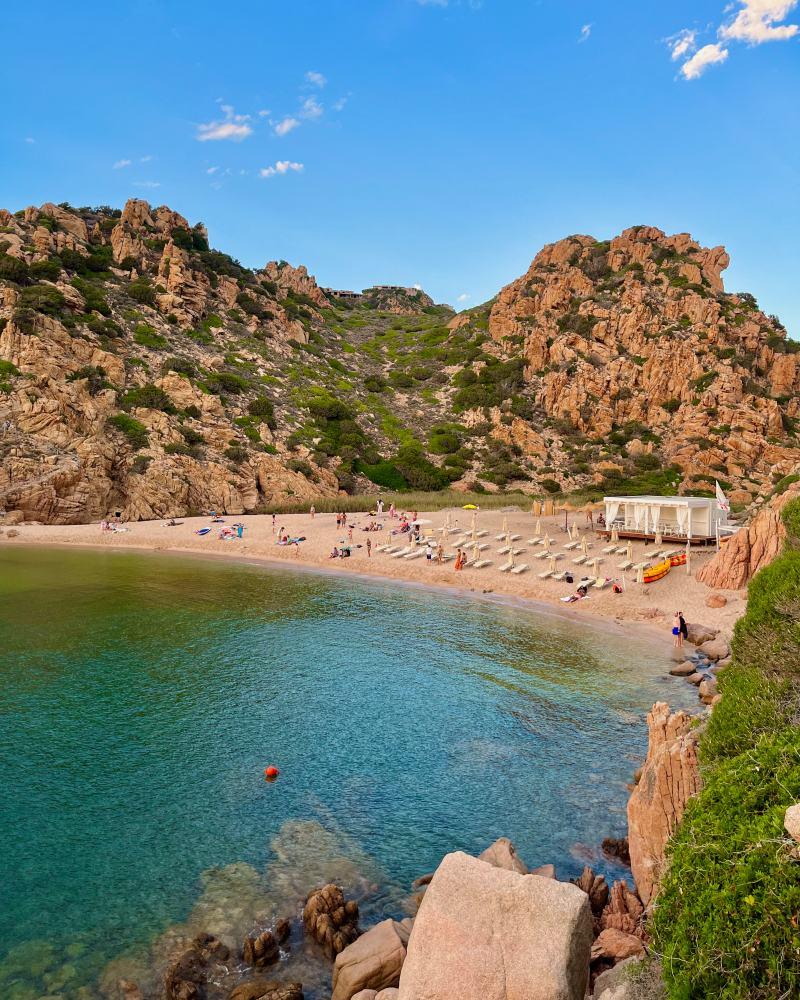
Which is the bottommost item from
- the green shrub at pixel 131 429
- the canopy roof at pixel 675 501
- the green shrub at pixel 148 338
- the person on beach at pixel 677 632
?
the person on beach at pixel 677 632

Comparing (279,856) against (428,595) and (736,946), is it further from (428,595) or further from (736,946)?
(428,595)

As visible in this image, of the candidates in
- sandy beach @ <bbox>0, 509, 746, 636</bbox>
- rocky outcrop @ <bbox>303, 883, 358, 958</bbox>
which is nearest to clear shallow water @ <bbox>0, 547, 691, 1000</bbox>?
rocky outcrop @ <bbox>303, 883, 358, 958</bbox>

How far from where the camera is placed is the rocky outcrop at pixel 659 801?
392 inches

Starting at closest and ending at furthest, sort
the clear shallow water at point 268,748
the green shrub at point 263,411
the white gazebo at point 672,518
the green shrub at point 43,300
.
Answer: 1. the clear shallow water at point 268,748
2. the white gazebo at point 672,518
3. the green shrub at point 43,300
4. the green shrub at point 263,411

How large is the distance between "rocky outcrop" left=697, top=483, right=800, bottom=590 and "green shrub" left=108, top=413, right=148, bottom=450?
48782 millimetres

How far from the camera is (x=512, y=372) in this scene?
91812 mm

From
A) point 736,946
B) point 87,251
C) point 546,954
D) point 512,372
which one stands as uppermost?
point 87,251

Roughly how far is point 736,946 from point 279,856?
28.9 ft

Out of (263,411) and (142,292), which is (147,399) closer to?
(263,411)

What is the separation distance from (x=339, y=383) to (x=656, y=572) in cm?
6586

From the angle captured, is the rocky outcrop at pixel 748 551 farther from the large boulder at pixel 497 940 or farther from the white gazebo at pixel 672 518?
the large boulder at pixel 497 940

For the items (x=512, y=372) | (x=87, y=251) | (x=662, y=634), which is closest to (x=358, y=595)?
(x=662, y=634)

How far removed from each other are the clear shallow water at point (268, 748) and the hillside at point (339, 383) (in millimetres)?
31989

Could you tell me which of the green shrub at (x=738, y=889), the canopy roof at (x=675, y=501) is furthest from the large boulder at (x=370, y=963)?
the canopy roof at (x=675, y=501)
